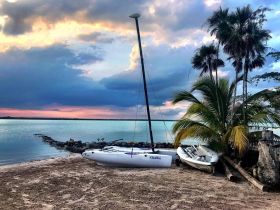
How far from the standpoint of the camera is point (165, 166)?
68.4ft

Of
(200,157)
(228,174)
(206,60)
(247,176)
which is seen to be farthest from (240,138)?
(206,60)

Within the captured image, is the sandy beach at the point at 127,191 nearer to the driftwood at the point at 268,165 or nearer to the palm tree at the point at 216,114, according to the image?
the driftwood at the point at 268,165

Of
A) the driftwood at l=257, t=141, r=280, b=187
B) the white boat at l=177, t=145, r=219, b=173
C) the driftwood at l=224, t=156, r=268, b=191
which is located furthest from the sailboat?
the driftwood at l=257, t=141, r=280, b=187

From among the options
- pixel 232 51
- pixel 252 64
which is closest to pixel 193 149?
pixel 232 51

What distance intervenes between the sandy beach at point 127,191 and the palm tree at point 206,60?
17.8 meters

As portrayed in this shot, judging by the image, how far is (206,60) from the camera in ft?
118

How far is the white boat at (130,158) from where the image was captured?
20984 mm

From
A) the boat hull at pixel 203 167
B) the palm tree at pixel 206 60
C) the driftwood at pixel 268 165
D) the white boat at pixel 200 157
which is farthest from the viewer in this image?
the palm tree at pixel 206 60

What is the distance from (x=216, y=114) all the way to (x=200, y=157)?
3407 millimetres

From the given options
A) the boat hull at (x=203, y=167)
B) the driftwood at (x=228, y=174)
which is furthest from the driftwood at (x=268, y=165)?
the boat hull at (x=203, y=167)

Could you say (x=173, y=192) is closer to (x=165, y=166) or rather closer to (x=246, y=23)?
(x=165, y=166)

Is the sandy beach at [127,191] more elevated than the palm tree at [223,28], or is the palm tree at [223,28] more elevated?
the palm tree at [223,28]

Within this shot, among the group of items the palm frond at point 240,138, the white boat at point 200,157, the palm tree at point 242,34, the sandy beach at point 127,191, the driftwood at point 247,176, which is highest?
the palm tree at point 242,34

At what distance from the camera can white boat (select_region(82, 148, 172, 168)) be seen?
20984mm
